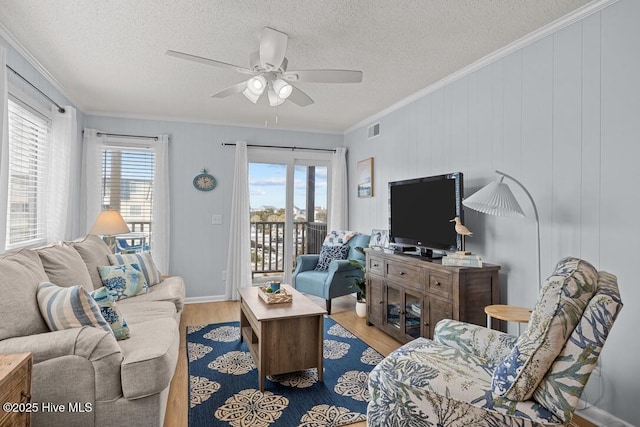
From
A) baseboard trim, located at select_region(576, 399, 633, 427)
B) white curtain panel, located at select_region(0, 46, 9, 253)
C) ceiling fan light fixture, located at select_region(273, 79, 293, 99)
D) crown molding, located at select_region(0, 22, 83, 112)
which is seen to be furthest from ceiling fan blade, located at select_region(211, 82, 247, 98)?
baseboard trim, located at select_region(576, 399, 633, 427)

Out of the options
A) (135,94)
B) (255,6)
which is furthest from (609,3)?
(135,94)

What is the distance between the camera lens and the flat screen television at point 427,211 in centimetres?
293

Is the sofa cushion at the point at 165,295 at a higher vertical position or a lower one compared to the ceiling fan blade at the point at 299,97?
lower

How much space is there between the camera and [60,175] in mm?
3527

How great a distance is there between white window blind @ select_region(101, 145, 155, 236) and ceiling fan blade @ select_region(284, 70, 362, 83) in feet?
10.1

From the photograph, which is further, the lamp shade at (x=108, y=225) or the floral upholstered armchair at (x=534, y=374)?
the lamp shade at (x=108, y=225)

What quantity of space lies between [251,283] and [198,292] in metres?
0.72

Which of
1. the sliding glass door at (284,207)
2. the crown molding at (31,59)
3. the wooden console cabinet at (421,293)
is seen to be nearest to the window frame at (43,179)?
the crown molding at (31,59)

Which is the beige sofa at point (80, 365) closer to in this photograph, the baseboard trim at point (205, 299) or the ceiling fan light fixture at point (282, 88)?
the ceiling fan light fixture at point (282, 88)

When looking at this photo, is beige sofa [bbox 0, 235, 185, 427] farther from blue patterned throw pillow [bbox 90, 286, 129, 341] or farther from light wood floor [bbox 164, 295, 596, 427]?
light wood floor [bbox 164, 295, 596, 427]

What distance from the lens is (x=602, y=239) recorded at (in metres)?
2.08

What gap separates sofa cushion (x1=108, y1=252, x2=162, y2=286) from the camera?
337 cm

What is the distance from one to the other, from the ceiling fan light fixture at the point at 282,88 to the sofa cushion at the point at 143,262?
2.18m

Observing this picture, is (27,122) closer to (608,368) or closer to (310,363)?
(310,363)
